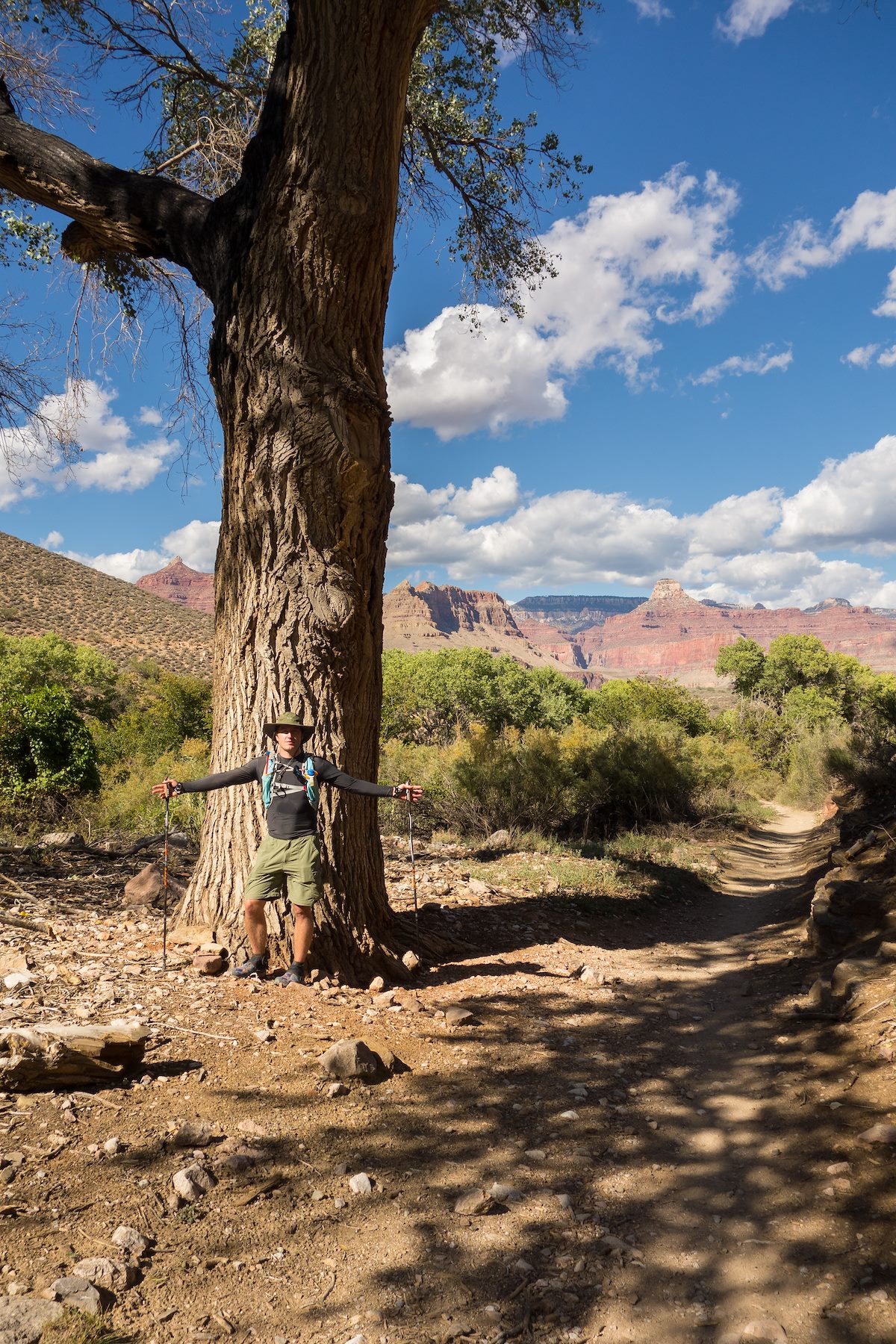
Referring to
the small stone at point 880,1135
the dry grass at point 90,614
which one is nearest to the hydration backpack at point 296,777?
the small stone at point 880,1135

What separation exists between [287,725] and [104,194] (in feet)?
12.4

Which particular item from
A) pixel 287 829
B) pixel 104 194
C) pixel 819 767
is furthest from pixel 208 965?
pixel 819 767

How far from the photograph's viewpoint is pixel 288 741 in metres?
4.75

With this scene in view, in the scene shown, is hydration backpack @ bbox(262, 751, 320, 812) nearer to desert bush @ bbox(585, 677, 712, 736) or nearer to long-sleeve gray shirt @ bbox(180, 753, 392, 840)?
long-sleeve gray shirt @ bbox(180, 753, 392, 840)

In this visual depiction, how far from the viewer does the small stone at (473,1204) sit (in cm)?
268

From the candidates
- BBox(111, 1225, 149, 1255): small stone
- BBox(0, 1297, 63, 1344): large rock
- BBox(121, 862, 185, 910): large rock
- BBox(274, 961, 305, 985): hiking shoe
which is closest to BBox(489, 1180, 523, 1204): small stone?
BBox(111, 1225, 149, 1255): small stone

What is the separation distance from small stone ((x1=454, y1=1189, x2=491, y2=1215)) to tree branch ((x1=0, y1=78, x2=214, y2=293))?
17.2 feet

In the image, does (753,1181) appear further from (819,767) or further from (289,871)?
(819,767)

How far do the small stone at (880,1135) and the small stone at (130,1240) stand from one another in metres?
2.54

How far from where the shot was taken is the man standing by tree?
15.1 feet

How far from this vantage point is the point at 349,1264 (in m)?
2.39

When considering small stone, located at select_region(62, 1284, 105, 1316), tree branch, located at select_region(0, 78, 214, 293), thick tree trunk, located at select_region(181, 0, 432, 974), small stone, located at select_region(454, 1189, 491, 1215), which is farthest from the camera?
tree branch, located at select_region(0, 78, 214, 293)

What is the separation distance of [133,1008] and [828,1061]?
337 cm

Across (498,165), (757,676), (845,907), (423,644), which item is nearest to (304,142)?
(498,165)
